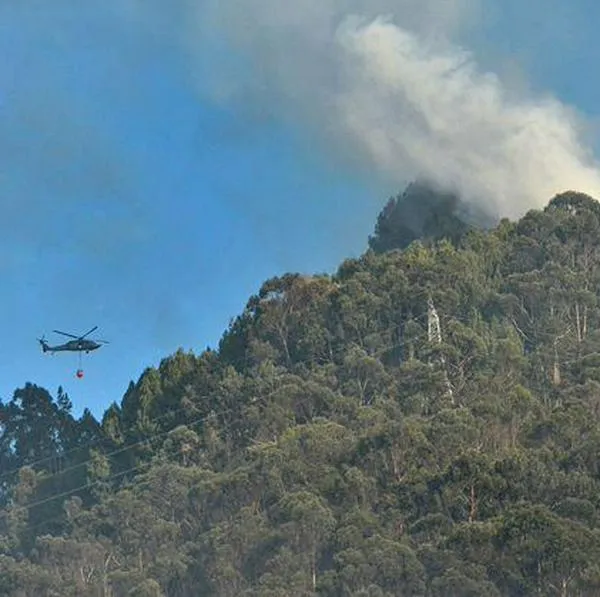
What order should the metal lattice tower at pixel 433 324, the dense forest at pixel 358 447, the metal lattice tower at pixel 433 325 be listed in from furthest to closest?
the metal lattice tower at pixel 433 324 < the metal lattice tower at pixel 433 325 < the dense forest at pixel 358 447

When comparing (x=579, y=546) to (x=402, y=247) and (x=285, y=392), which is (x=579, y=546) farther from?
(x=402, y=247)

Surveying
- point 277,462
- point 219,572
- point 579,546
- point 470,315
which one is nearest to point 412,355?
point 470,315

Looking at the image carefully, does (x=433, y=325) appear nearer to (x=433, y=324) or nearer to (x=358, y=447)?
(x=433, y=324)

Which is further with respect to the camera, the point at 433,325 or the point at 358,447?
the point at 433,325

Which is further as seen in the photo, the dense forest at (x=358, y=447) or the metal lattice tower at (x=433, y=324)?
the metal lattice tower at (x=433, y=324)

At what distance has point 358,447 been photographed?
6750 cm

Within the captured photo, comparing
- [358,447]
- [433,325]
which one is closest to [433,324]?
[433,325]

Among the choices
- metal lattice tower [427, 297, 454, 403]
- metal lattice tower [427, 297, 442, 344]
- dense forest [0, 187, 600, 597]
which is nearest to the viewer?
dense forest [0, 187, 600, 597]

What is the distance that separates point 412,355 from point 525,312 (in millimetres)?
8395

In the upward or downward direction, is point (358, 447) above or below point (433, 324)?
below

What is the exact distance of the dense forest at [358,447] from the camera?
5747cm

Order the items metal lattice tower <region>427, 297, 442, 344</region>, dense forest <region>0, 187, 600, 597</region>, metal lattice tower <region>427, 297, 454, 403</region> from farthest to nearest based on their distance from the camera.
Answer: metal lattice tower <region>427, 297, 442, 344</region> < metal lattice tower <region>427, 297, 454, 403</region> < dense forest <region>0, 187, 600, 597</region>

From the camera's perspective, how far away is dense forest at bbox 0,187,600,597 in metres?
57.5

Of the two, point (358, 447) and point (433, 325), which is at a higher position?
point (433, 325)
